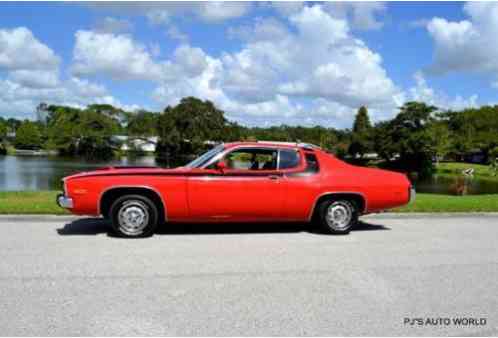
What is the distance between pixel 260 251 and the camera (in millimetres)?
6715

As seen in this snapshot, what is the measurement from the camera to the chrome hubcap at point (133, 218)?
755 centimetres

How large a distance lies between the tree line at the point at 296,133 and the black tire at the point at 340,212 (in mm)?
Answer: 46648

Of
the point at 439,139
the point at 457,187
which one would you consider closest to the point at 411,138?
the point at 439,139

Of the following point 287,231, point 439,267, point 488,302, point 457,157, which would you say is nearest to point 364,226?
point 287,231

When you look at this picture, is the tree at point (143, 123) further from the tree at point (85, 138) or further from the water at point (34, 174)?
the water at point (34, 174)

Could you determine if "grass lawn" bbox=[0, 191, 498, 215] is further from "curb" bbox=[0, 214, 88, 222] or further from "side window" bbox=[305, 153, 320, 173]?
"side window" bbox=[305, 153, 320, 173]

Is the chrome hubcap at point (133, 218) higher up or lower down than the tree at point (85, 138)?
lower down

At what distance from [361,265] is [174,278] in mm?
2443

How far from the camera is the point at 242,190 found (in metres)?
7.75

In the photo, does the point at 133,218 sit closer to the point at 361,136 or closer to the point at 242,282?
the point at 242,282

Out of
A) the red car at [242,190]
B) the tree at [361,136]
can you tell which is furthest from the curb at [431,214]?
the tree at [361,136]

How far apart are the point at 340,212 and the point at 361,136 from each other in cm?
9427

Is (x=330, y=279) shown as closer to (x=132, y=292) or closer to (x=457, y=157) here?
(x=132, y=292)

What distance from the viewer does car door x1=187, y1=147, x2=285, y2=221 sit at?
7.64 metres
